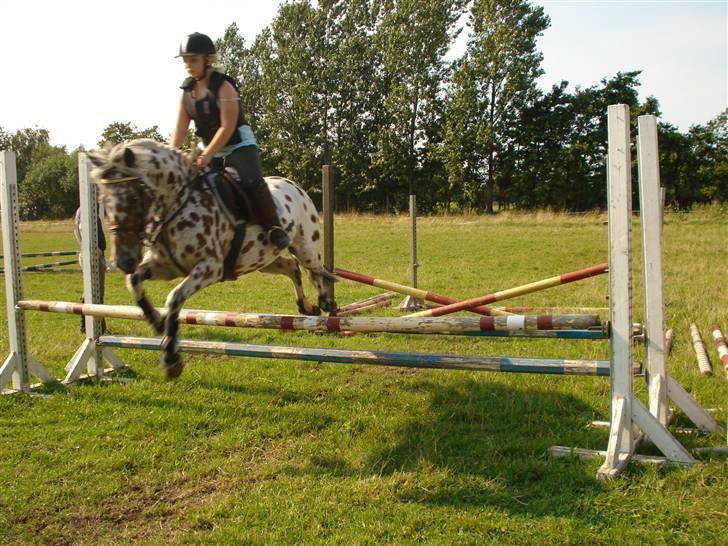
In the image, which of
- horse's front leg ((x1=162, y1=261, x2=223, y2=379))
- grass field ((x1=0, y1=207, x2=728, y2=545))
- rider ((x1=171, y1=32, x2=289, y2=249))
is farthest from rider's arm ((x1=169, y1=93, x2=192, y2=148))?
grass field ((x1=0, y1=207, x2=728, y2=545))

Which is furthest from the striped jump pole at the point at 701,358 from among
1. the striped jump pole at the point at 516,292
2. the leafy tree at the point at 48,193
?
the leafy tree at the point at 48,193

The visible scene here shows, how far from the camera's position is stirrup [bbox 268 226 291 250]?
4.76 metres

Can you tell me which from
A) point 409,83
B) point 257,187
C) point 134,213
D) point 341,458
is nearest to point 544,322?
point 341,458

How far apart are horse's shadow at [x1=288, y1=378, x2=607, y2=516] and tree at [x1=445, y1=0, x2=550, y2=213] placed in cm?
3649

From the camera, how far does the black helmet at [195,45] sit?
173 inches

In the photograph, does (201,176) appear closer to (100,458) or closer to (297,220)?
(297,220)

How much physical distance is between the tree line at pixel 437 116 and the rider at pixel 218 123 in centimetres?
3656

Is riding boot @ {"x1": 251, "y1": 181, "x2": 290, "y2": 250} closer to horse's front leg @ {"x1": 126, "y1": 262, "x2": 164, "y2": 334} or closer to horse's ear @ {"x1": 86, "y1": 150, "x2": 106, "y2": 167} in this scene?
horse's front leg @ {"x1": 126, "y1": 262, "x2": 164, "y2": 334}

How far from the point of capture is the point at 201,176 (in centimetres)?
454

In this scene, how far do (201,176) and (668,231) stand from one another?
2152cm

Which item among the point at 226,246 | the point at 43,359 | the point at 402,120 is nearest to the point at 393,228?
the point at 402,120

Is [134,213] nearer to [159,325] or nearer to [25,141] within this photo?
[159,325]

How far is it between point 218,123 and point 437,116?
40.2 m

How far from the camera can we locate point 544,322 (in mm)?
3855
